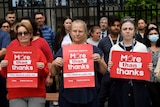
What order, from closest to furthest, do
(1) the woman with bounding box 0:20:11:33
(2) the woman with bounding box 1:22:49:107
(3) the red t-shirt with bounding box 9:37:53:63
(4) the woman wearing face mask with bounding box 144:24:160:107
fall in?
(2) the woman with bounding box 1:22:49:107 < (3) the red t-shirt with bounding box 9:37:53:63 < (4) the woman wearing face mask with bounding box 144:24:160:107 < (1) the woman with bounding box 0:20:11:33

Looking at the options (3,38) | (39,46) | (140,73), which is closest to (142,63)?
(140,73)

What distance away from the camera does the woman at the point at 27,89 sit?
5.24 metres

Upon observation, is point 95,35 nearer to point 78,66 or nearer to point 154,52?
point 154,52

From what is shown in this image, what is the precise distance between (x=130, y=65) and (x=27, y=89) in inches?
57.6

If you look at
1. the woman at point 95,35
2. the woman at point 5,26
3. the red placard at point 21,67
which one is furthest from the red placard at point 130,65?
the woman at point 5,26

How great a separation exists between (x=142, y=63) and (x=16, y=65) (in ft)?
5.71

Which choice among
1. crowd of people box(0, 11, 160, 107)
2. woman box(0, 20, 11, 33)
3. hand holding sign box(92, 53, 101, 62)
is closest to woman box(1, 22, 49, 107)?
crowd of people box(0, 11, 160, 107)

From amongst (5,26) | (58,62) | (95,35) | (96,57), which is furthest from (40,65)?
(95,35)

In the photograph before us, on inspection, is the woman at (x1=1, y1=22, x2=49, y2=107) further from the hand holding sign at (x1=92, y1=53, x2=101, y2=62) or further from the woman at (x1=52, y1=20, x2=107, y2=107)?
the hand holding sign at (x1=92, y1=53, x2=101, y2=62)

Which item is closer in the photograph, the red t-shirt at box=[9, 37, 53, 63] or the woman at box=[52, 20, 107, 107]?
the woman at box=[52, 20, 107, 107]

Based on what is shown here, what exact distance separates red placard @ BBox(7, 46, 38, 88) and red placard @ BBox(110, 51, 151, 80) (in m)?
1.09

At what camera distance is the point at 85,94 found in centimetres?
492

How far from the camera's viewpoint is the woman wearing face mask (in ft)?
20.7

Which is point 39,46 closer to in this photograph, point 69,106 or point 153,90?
point 69,106
